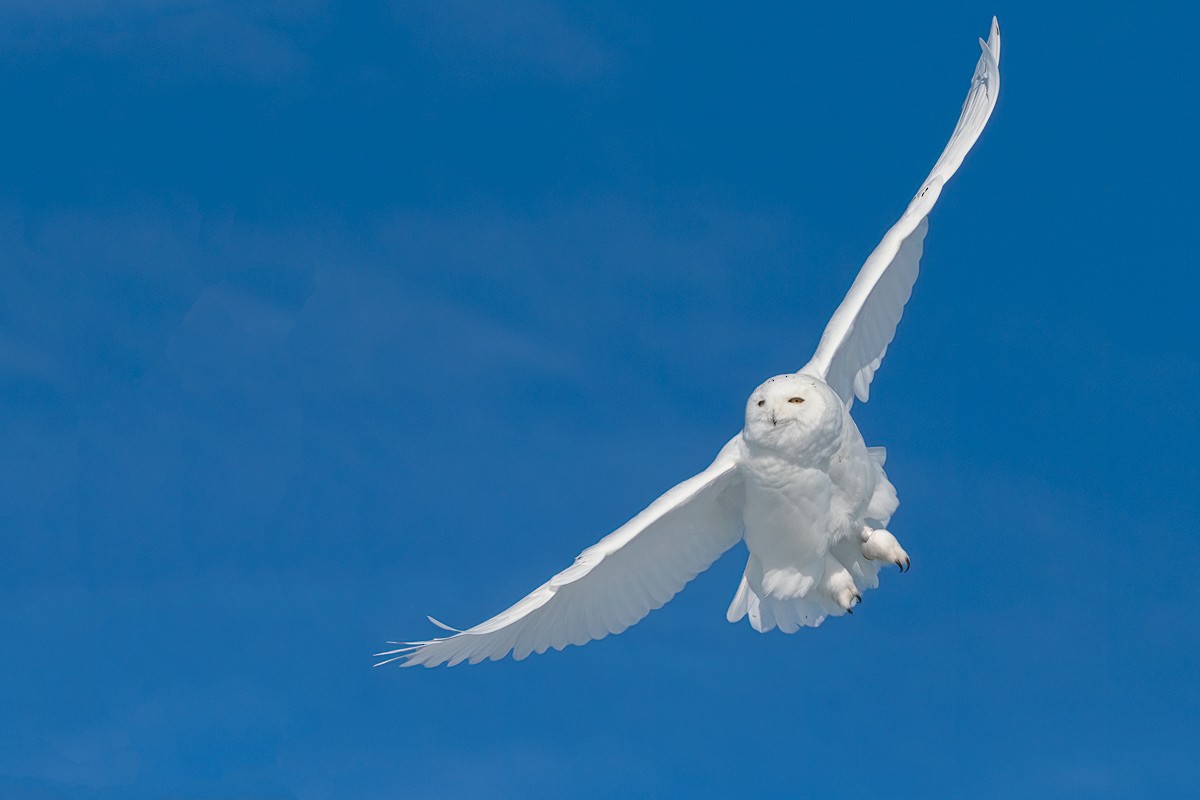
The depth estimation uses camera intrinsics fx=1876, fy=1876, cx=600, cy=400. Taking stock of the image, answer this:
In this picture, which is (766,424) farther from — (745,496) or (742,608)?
(742,608)

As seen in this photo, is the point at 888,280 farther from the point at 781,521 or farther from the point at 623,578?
the point at 623,578

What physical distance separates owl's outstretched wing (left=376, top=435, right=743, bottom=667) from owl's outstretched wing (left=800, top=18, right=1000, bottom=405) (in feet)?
6.34

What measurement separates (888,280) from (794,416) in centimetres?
367

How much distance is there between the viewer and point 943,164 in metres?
23.0

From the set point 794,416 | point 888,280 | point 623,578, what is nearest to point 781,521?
point 794,416

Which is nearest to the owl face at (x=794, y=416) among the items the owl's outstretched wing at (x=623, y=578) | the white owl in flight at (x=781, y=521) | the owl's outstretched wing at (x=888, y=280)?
the white owl in flight at (x=781, y=521)

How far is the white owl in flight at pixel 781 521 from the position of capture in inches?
770

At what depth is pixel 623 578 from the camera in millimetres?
21062

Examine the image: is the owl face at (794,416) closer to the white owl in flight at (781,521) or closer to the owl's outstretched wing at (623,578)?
the white owl in flight at (781,521)

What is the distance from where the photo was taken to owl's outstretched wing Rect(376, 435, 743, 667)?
19625 millimetres

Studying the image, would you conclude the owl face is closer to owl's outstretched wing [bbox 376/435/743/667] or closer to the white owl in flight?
the white owl in flight

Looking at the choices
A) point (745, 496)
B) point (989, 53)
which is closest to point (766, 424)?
point (745, 496)

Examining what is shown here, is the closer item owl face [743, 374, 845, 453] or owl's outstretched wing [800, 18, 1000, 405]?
owl face [743, 374, 845, 453]

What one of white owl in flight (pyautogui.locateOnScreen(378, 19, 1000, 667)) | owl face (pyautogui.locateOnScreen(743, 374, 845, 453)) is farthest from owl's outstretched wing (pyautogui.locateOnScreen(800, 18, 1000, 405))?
owl face (pyautogui.locateOnScreen(743, 374, 845, 453))
